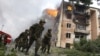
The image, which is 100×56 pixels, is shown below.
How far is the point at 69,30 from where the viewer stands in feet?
152

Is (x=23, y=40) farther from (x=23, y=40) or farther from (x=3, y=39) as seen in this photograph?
(x=3, y=39)

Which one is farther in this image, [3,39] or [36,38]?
[3,39]

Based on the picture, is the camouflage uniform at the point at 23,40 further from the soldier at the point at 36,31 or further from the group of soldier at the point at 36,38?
the soldier at the point at 36,31

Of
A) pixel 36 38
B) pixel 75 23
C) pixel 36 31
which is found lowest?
pixel 36 38

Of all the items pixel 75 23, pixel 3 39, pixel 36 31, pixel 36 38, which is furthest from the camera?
pixel 75 23

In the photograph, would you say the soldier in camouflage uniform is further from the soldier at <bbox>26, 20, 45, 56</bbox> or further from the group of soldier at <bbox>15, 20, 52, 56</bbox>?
the soldier at <bbox>26, 20, 45, 56</bbox>

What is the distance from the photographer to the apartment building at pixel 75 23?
148 ft

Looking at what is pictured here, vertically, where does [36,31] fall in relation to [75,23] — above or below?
below

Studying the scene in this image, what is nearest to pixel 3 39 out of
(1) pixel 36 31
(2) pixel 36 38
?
(1) pixel 36 31

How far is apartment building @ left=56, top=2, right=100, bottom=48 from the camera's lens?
45216 mm

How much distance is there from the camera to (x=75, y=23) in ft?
156

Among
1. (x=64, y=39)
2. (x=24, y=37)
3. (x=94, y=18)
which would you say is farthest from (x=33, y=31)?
(x=94, y=18)

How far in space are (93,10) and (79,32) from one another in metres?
7.09

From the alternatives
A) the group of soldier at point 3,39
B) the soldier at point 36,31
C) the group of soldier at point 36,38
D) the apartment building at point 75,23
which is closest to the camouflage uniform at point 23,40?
the group of soldier at point 36,38
